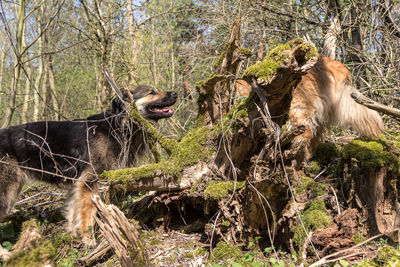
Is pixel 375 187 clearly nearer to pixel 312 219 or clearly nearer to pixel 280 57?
pixel 312 219

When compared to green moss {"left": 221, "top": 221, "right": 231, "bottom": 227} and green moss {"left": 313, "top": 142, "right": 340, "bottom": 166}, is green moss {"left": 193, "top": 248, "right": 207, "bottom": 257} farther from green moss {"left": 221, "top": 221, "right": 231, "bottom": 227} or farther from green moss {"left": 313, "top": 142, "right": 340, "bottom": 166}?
green moss {"left": 313, "top": 142, "right": 340, "bottom": 166}

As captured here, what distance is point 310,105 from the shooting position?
4.55 metres

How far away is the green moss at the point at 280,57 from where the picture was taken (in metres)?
2.61

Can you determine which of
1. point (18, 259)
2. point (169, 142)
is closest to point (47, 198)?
point (169, 142)

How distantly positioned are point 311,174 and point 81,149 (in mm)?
3483

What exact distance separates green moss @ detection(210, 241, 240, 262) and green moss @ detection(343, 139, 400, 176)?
1871 mm

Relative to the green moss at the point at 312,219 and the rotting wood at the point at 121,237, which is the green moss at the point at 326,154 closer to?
the green moss at the point at 312,219

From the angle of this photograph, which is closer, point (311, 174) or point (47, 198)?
point (311, 174)

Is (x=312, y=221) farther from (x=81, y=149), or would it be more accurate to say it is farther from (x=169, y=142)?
(x=81, y=149)

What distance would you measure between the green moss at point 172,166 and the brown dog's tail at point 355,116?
2162mm

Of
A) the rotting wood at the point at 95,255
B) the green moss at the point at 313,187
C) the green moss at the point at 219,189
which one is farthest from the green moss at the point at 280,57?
the rotting wood at the point at 95,255

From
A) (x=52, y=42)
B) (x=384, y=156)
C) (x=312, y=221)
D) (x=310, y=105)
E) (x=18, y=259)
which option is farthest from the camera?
(x=52, y=42)

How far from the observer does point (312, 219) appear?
3.06 meters

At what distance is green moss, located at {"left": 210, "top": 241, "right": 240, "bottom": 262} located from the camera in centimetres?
301
